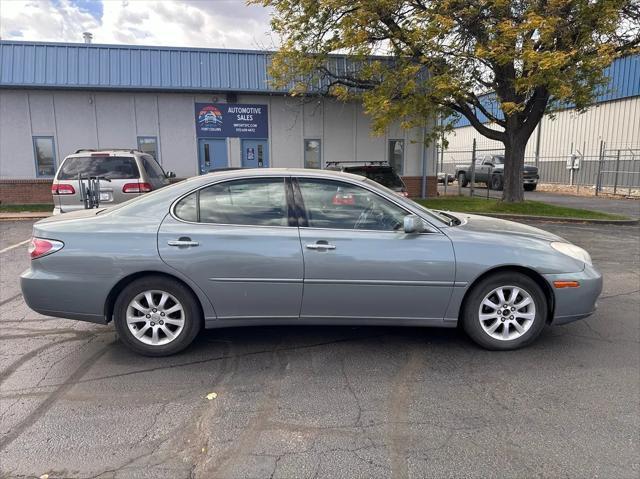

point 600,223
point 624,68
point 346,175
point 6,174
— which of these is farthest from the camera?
point 624,68

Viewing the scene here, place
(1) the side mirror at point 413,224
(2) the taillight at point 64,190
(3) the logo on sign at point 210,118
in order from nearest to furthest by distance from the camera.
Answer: (1) the side mirror at point 413,224
(2) the taillight at point 64,190
(3) the logo on sign at point 210,118

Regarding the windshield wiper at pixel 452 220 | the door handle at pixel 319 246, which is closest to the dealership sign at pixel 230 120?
the windshield wiper at pixel 452 220

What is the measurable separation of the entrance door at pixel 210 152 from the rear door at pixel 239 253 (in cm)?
1322

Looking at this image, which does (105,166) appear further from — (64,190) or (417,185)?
(417,185)

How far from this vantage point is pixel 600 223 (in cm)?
1231

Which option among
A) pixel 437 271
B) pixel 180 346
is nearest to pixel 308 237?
pixel 437 271

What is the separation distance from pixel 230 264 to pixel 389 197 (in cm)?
148

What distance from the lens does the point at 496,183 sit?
22.7 metres

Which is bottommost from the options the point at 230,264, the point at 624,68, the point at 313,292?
the point at 313,292

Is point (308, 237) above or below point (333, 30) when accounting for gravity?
below

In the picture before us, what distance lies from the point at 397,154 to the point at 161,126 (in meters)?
8.91

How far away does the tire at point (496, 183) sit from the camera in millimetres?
22406

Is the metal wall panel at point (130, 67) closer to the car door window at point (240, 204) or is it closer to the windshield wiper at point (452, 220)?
the windshield wiper at point (452, 220)

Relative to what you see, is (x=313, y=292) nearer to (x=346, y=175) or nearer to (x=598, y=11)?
(x=346, y=175)
